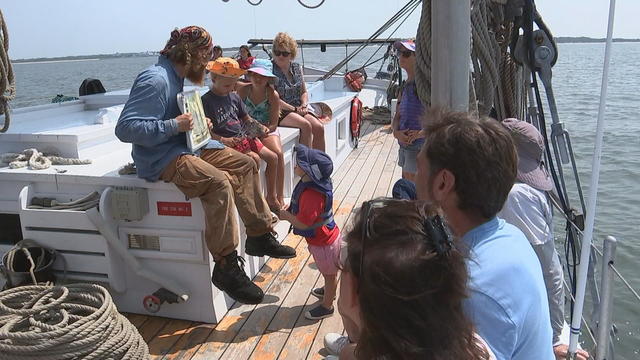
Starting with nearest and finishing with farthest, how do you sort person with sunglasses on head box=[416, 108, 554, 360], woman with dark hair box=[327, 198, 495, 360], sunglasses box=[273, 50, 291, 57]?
woman with dark hair box=[327, 198, 495, 360]
person with sunglasses on head box=[416, 108, 554, 360]
sunglasses box=[273, 50, 291, 57]

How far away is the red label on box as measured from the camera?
316cm

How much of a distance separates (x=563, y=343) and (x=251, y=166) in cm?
192

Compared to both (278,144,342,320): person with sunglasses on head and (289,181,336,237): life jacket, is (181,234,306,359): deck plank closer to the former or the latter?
(278,144,342,320): person with sunglasses on head

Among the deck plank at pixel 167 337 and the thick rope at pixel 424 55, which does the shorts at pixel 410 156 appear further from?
the deck plank at pixel 167 337

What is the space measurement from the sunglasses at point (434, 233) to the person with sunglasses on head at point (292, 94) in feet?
12.7

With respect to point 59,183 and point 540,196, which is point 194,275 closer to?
point 59,183

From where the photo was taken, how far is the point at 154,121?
286cm

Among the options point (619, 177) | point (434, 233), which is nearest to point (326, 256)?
point (434, 233)

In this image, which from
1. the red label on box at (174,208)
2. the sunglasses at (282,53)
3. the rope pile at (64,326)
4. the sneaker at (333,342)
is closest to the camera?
the rope pile at (64,326)

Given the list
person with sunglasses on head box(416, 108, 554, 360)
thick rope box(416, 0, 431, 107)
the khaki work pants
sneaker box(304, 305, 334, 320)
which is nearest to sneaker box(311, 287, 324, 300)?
sneaker box(304, 305, 334, 320)

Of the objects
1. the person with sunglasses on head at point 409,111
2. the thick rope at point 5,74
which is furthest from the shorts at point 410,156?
the thick rope at point 5,74

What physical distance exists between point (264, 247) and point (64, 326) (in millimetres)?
1295

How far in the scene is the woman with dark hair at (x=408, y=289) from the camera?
94 centimetres

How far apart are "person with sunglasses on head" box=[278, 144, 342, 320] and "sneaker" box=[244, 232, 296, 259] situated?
1.49 feet
